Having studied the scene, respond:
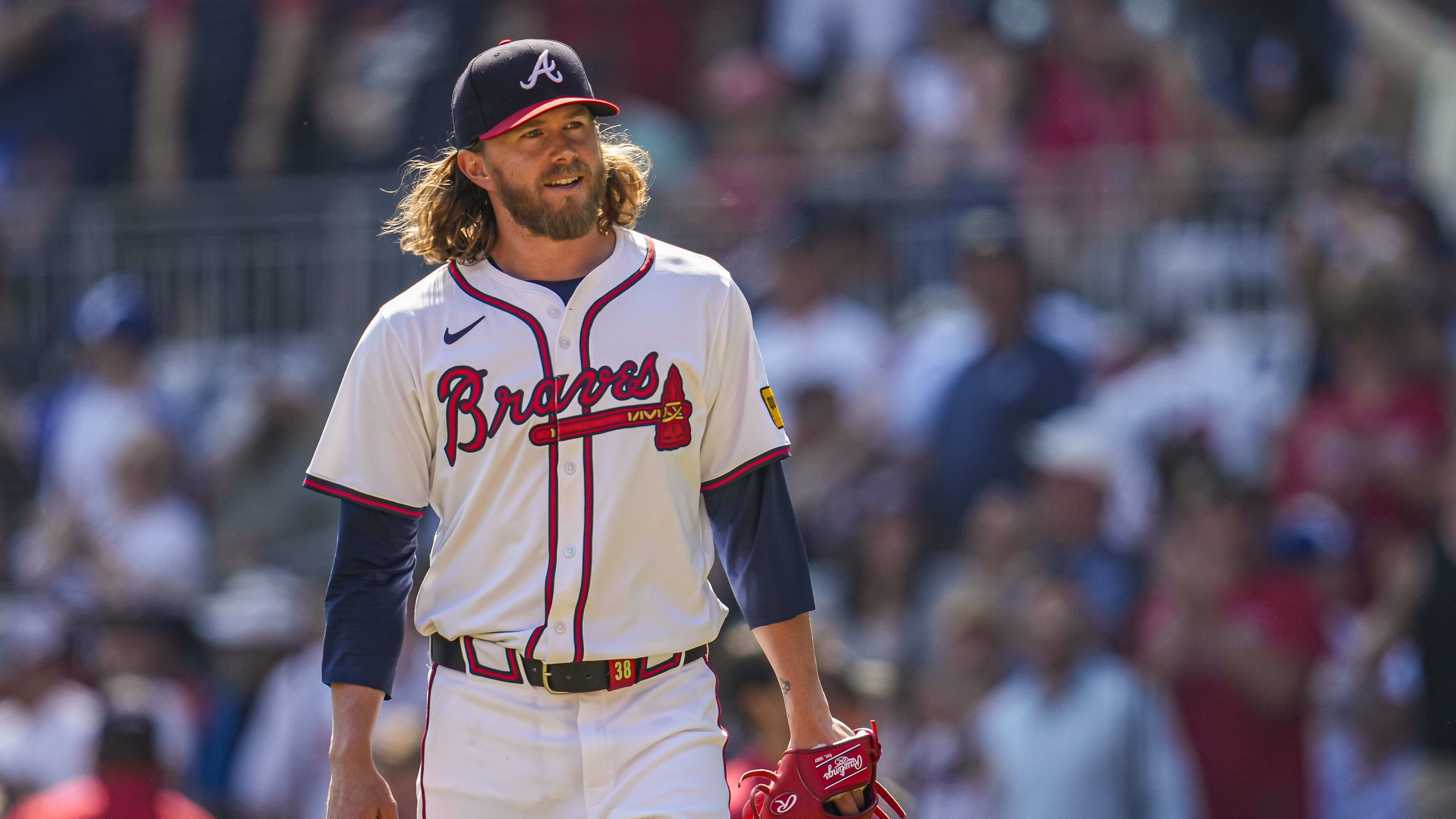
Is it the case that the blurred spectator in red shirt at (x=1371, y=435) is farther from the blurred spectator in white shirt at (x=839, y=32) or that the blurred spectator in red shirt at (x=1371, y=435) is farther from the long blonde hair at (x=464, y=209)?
the long blonde hair at (x=464, y=209)

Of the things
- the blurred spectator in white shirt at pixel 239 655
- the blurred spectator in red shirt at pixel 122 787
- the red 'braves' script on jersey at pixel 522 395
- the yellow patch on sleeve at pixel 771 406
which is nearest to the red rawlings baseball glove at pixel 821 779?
the yellow patch on sleeve at pixel 771 406

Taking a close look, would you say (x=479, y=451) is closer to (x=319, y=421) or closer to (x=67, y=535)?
(x=319, y=421)

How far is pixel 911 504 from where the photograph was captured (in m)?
7.00

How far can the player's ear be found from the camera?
118 inches

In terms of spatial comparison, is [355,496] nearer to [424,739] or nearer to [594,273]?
[424,739]

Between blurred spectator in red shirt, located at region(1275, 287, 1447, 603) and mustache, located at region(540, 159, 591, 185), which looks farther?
blurred spectator in red shirt, located at region(1275, 287, 1447, 603)

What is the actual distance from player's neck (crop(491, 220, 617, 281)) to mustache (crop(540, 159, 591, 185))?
0.10 metres

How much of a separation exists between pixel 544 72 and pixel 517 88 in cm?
5

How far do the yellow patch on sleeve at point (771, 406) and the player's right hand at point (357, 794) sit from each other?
903 mm

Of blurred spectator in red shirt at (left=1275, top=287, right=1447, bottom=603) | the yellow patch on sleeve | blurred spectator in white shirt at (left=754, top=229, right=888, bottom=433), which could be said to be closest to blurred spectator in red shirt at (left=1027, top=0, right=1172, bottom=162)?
blurred spectator in white shirt at (left=754, top=229, right=888, bottom=433)

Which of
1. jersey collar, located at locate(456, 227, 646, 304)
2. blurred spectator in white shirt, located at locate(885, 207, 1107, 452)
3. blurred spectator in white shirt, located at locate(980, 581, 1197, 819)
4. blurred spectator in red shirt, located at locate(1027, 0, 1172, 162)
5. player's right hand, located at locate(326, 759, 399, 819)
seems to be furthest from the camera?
blurred spectator in red shirt, located at locate(1027, 0, 1172, 162)

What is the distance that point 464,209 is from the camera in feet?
10.3

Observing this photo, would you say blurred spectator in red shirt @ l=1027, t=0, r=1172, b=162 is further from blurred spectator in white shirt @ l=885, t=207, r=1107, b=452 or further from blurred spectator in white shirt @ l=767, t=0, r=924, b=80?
blurred spectator in white shirt @ l=767, t=0, r=924, b=80

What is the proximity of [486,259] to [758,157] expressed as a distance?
5171 millimetres
